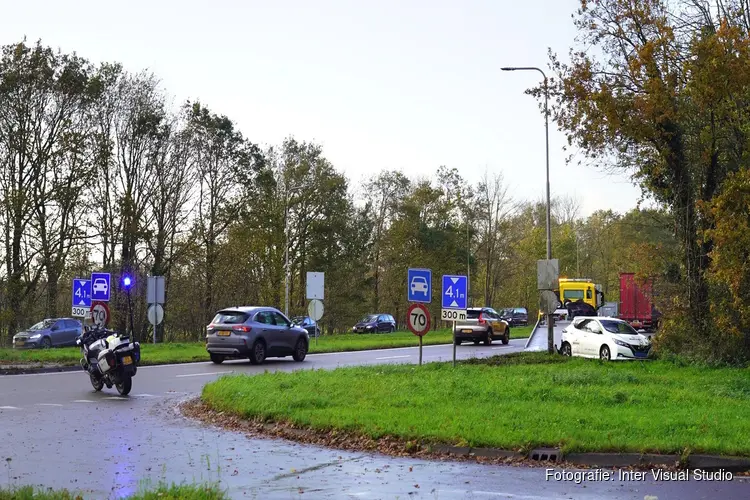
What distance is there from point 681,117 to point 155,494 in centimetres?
2261

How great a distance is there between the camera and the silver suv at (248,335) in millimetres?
27797

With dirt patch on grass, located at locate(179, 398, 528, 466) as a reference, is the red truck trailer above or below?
above

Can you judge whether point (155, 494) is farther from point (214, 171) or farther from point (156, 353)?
point (214, 171)

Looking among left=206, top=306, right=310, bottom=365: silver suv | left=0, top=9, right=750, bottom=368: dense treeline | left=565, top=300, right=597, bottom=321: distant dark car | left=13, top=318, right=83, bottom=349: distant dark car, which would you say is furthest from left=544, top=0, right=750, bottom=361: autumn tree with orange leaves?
left=565, top=300, right=597, bottom=321: distant dark car

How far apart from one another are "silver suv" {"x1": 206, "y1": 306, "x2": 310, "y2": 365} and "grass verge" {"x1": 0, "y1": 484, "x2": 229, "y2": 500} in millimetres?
19745

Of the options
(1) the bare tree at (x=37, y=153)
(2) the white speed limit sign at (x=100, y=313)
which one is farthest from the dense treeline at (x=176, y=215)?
(2) the white speed limit sign at (x=100, y=313)

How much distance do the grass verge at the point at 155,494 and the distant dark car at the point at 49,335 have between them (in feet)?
117

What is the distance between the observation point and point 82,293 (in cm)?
2903

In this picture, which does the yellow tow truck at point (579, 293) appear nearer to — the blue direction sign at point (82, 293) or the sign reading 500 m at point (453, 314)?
the blue direction sign at point (82, 293)

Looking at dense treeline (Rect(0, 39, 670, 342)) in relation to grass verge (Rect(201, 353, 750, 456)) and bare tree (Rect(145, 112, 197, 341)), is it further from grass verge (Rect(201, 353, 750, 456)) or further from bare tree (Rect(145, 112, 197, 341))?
grass verge (Rect(201, 353, 750, 456))

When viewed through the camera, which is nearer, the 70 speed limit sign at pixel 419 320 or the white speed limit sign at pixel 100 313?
the 70 speed limit sign at pixel 419 320

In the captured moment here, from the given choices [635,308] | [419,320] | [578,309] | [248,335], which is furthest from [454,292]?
[578,309]

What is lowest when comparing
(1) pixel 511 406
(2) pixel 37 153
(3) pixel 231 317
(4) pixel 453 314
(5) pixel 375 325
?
(5) pixel 375 325

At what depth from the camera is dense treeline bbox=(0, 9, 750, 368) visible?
87.8 ft
